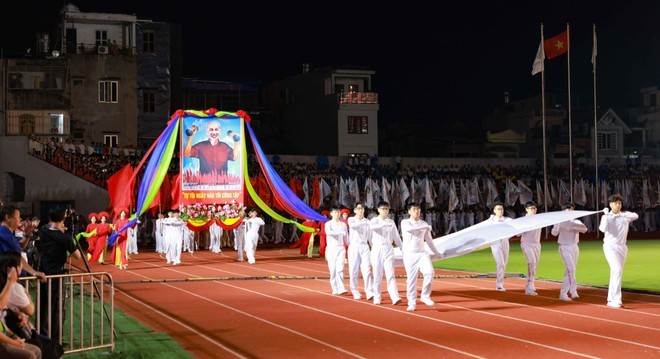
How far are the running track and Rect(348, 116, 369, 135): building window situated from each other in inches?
1336

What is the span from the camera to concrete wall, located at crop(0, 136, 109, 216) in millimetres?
37031

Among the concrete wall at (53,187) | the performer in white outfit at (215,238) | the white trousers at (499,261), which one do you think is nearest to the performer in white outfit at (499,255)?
the white trousers at (499,261)

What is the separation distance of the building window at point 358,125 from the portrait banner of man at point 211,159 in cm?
2820

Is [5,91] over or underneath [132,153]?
over

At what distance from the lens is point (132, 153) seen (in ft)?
136

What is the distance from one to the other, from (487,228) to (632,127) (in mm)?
53342

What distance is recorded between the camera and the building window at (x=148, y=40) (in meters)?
50.2

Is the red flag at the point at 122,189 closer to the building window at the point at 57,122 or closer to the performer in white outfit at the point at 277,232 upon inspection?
the performer in white outfit at the point at 277,232

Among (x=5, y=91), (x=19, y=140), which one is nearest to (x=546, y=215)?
(x=19, y=140)

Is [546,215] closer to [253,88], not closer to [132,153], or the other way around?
[132,153]

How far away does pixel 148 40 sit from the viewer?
1982 inches

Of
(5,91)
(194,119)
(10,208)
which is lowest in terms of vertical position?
(10,208)

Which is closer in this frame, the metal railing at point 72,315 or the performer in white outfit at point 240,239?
the metal railing at point 72,315

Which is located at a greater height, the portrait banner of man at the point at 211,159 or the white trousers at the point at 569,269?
the portrait banner of man at the point at 211,159
